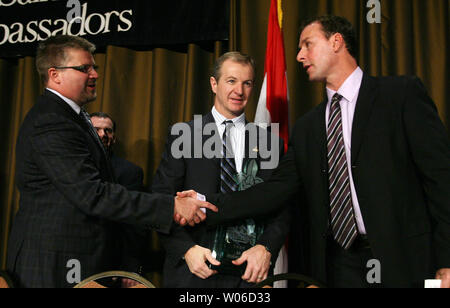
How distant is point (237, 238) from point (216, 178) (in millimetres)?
308

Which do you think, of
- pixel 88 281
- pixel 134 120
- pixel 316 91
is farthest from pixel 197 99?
pixel 88 281

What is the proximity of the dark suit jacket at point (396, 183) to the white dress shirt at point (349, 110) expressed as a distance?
49mm

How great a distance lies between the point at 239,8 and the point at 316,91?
2.84 feet

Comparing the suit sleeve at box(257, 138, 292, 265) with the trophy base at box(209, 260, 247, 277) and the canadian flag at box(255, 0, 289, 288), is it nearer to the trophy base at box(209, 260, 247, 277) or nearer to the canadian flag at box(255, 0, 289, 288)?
the trophy base at box(209, 260, 247, 277)

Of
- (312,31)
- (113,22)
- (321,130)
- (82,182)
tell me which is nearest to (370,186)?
(321,130)

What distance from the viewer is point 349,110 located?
6.92 ft

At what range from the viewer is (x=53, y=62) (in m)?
2.32

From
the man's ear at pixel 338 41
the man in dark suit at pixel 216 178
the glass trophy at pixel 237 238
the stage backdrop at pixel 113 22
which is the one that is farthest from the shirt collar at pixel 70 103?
the stage backdrop at pixel 113 22

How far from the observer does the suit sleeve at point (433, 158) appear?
1.78m

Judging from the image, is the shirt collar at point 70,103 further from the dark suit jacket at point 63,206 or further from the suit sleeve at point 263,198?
the suit sleeve at point 263,198

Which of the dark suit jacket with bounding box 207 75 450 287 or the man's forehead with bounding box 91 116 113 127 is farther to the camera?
the man's forehead with bounding box 91 116 113 127

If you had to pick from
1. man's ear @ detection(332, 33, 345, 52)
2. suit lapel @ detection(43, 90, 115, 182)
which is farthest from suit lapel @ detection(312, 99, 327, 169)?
suit lapel @ detection(43, 90, 115, 182)

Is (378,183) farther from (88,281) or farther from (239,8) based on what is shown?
(239,8)

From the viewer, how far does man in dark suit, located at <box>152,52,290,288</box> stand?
2.10 metres
